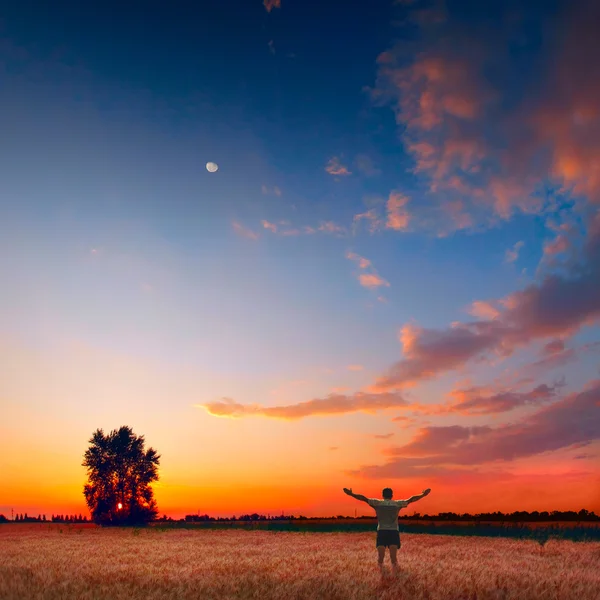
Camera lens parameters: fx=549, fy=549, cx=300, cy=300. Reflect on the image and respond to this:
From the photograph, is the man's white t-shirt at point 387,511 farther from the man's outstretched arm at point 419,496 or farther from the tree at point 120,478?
the tree at point 120,478

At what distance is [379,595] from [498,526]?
2776 centimetres

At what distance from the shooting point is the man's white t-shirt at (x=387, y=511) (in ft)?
48.6

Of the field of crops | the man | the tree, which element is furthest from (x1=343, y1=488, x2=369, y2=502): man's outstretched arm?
the tree

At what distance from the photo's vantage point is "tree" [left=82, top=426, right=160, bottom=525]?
64000 mm

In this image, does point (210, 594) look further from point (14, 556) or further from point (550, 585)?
point (14, 556)

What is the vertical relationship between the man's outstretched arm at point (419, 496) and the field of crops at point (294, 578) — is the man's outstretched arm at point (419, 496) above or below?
above

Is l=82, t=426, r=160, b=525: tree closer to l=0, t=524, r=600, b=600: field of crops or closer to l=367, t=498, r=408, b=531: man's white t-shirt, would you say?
l=0, t=524, r=600, b=600: field of crops

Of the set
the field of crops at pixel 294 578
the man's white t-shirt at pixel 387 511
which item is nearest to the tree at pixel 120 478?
the field of crops at pixel 294 578

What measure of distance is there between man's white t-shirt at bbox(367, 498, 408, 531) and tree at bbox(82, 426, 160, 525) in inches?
2229

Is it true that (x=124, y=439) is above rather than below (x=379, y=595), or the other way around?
above

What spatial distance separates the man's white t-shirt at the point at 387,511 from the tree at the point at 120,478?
56613mm

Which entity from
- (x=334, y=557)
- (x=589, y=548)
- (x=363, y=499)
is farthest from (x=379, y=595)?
(x=589, y=548)

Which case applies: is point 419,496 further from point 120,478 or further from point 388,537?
point 120,478

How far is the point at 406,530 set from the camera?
136 ft
